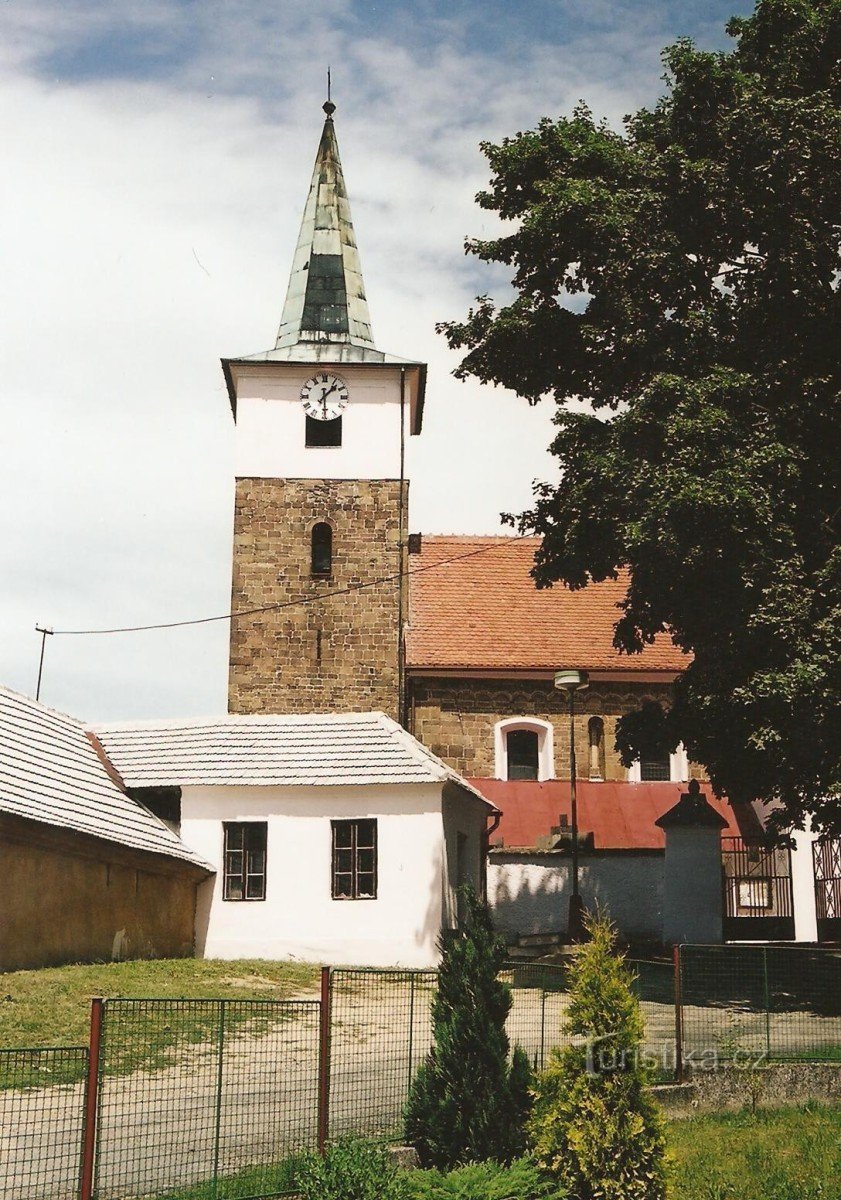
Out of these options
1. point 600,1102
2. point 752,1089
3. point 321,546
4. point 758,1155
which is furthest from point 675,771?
point 600,1102

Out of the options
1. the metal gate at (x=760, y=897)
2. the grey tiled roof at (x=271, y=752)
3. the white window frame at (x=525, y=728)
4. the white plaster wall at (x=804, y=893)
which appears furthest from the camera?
the white window frame at (x=525, y=728)

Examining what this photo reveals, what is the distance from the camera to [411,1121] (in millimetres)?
9547

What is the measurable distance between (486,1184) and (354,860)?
14.4m

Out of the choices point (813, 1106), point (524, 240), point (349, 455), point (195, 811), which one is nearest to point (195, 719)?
point (195, 811)

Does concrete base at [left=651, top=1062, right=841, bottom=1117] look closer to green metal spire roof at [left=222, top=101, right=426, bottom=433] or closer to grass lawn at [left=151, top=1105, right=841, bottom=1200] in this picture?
grass lawn at [left=151, top=1105, right=841, bottom=1200]

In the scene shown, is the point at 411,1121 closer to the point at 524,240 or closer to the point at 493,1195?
the point at 493,1195

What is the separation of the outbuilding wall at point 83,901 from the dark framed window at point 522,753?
10717 mm

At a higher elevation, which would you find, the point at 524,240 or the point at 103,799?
→ the point at 524,240

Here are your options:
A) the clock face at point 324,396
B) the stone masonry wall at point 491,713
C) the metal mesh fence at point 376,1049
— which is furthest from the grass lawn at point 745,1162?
the clock face at point 324,396

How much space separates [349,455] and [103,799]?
13.0 m

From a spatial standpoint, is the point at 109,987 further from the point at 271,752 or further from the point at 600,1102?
the point at 600,1102

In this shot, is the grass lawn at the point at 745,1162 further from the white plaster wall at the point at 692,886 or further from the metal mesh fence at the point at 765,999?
the white plaster wall at the point at 692,886

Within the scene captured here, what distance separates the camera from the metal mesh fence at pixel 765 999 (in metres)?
12.7

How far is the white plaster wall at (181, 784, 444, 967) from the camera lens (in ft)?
73.2
